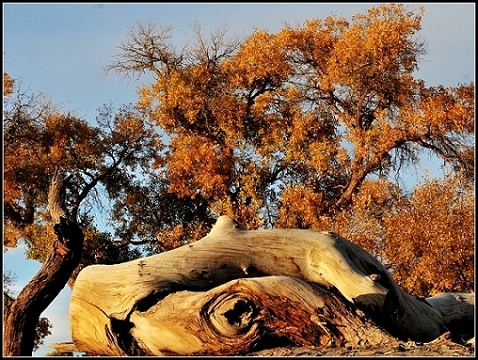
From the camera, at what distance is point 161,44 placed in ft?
→ 88.8

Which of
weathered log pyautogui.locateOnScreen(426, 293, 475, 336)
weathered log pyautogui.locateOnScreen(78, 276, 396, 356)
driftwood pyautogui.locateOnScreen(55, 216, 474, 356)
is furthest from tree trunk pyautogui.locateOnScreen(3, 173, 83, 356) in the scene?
weathered log pyautogui.locateOnScreen(426, 293, 475, 336)

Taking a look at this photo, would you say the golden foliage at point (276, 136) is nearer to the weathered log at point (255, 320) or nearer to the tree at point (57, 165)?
the tree at point (57, 165)

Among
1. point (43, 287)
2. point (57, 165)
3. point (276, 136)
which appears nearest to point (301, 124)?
point (276, 136)

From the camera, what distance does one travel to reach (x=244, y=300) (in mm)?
8945

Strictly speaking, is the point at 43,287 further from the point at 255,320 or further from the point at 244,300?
the point at 255,320

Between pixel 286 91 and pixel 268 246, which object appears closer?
pixel 268 246

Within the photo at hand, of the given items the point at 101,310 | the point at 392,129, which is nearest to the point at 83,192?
the point at 392,129

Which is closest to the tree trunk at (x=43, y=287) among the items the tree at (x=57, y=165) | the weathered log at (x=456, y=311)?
the weathered log at (x=456, y=311)

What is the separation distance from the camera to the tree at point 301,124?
24094 millimetres

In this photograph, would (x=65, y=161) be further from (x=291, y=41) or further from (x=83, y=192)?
(x=291, y=41)

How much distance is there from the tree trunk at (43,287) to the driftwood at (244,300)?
3.80ft

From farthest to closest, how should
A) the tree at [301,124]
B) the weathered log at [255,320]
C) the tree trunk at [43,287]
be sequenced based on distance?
1. the tree at [301,124]
2. the tree trunk at [43,287]
3. the weathered log at [255,320]

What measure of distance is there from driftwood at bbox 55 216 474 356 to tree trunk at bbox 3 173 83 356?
1.16m

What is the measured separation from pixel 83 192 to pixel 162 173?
122 inches
